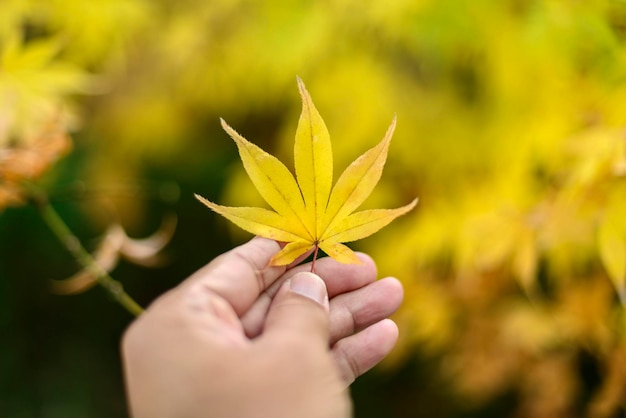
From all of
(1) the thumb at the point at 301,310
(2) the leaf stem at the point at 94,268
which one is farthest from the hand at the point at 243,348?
(2) the leaf stem at the point at 94,268

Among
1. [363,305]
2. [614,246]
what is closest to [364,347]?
[363,305]

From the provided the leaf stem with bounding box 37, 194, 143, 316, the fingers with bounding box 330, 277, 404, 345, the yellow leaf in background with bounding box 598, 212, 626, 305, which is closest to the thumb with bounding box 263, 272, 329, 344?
the fingers with bounding box 330, 277, 404, 345

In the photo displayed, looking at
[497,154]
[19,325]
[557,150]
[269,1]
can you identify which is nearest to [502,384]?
[497,154]

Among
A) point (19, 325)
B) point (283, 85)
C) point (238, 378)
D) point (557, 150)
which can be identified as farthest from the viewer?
point (19, 325)

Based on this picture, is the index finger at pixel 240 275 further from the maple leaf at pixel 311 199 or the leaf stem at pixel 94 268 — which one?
the leaf stem at pixel 94 268

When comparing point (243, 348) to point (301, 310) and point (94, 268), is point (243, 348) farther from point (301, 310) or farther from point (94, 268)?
point (94, 268)

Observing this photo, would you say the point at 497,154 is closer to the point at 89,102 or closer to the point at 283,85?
the point at 283,85

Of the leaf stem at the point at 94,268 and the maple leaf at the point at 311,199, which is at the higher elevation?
the maple leaf at the point at 311,199
